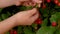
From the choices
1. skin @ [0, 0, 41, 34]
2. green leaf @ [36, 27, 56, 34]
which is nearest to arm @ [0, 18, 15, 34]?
skin @ [0, 0, 41, 34]

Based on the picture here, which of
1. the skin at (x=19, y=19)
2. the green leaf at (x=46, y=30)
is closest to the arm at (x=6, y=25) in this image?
the skin at (x=19, y=19)

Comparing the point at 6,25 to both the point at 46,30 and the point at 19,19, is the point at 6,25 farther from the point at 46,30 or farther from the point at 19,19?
the point at 46,30

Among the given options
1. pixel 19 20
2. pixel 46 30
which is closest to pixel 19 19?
pixel 19 20

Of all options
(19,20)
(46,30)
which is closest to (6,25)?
(19,20)

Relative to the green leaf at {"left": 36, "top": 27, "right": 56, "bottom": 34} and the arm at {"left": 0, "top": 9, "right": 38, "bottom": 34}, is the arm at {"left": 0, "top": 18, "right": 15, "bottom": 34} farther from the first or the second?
the green leaf at {"left": 36, "top": 27, "right": 56, "bottom": 34}

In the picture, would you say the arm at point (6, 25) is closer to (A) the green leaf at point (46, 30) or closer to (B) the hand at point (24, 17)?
(B) the hand at point (24, 17)

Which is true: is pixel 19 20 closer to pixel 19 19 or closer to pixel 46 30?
pixel 19 19

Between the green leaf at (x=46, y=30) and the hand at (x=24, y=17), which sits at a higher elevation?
the hand at (x=24, y=17)

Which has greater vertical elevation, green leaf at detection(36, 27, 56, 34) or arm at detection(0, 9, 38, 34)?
arm at detection(0, 9, 38, 34)

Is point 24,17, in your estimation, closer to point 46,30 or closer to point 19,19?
point 19,19

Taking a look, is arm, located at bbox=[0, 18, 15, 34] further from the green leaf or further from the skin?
the green leaf

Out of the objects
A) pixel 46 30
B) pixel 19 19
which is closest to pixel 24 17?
pixel 19 19

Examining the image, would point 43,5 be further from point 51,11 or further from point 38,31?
point 38,31
